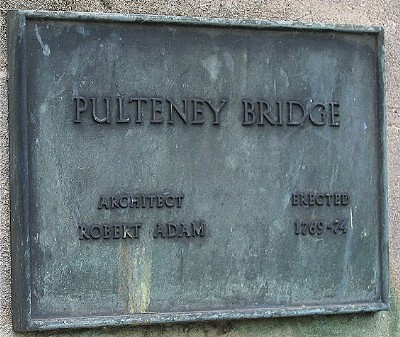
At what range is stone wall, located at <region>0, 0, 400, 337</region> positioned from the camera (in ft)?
11.0

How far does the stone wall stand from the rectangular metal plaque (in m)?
0.06

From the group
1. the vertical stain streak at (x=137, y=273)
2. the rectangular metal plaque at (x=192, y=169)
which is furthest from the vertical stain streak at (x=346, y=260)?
the vertical stain streak at (x=137, y=273)

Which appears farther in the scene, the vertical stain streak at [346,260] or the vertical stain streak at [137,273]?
the vertical stain streak at [346,260]

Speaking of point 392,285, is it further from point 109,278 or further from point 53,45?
point 53,45

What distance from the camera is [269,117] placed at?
3.59 m

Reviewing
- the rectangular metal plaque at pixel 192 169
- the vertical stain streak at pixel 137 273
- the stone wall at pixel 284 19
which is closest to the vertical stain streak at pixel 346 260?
the rectangular metal plaque at pixel 192 169

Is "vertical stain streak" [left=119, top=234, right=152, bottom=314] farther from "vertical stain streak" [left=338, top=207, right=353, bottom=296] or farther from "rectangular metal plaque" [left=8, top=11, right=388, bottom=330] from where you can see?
"vertical stain streak" [left=338, top=207, right=353, bottom=296]

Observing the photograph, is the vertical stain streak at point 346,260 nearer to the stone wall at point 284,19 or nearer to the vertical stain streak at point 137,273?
the stone wall at point 284,19

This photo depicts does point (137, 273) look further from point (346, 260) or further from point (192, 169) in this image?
point (346, 260)

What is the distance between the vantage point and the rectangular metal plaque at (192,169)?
3.34 meters

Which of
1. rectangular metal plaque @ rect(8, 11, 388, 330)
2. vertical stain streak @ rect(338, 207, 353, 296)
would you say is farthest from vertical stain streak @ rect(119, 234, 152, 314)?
vertical stain streak @ rect(338, 207, 353, 296)

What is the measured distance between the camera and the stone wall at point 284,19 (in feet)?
11.0

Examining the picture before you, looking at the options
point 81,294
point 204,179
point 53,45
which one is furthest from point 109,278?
point 53,45

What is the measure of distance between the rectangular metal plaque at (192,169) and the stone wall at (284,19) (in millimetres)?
65
